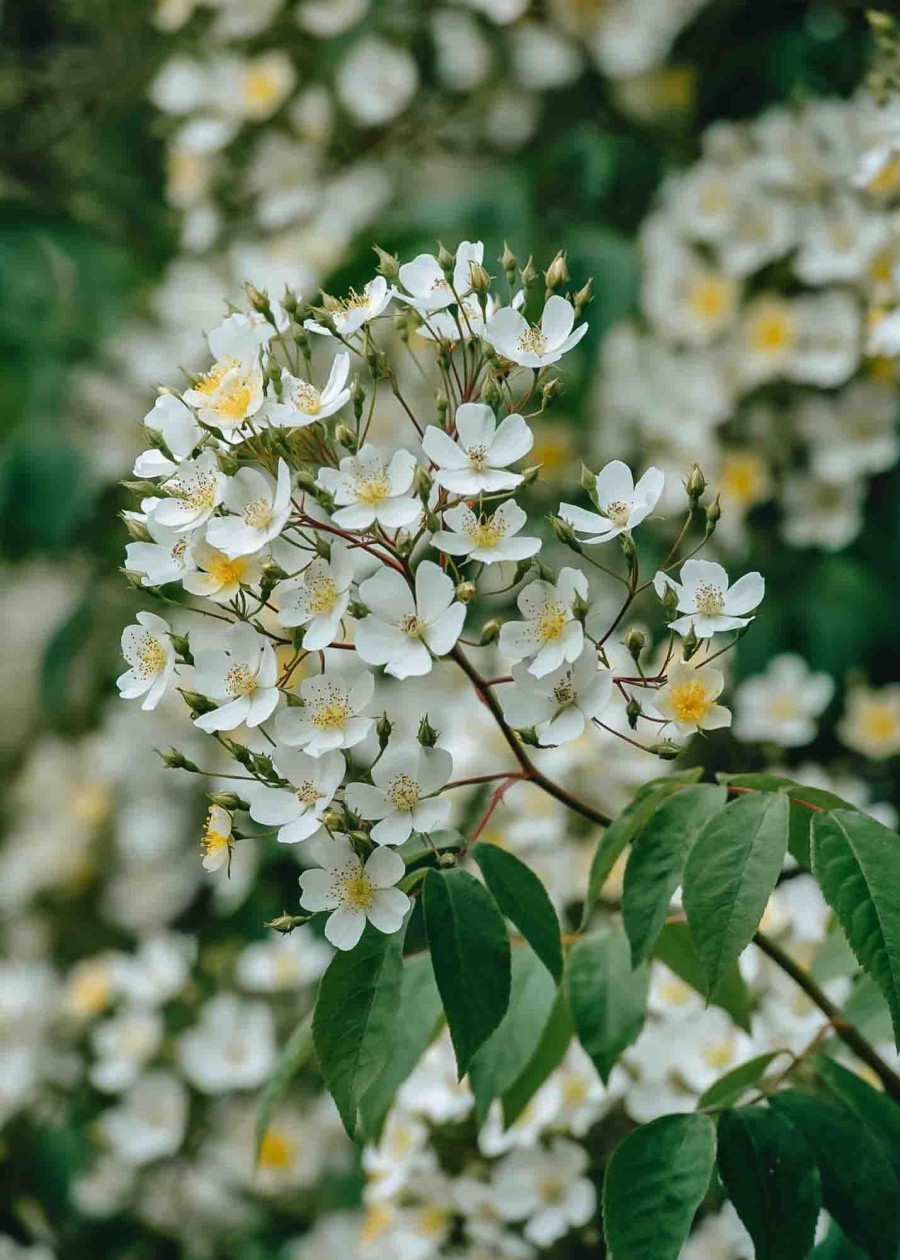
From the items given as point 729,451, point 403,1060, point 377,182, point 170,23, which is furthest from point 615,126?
point 403,1060

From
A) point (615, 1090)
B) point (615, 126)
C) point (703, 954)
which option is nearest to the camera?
point (703, 954)

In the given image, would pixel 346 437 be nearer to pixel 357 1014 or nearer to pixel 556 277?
pixel 556 277

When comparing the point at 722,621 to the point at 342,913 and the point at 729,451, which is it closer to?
the point at 342,913

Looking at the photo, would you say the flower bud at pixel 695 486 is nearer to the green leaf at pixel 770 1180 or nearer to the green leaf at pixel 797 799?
the green leaf at pixel 797 799

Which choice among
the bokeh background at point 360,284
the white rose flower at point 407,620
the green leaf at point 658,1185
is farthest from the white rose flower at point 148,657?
the bokeh background at point 360,284

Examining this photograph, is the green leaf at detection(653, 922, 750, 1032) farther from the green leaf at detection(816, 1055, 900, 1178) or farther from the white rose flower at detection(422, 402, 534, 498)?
the white rose flower at detection(422, 402, 534, 498)
